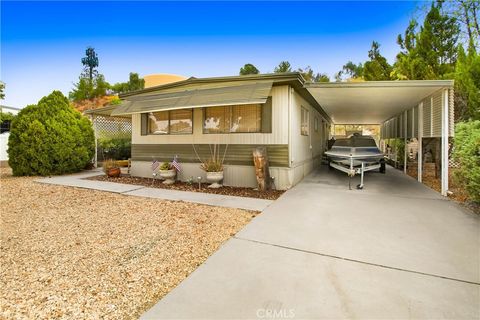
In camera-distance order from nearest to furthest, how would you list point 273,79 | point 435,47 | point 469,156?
point 469,156, point 273,79, point 435,47

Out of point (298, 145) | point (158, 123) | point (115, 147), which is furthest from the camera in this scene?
point (115, 147)

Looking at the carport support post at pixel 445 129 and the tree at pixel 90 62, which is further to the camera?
the tree at pixel 90 62

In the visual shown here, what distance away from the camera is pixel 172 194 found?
6.68 m

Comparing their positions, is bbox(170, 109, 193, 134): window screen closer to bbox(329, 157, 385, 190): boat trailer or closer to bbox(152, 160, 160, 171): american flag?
bbox(152, 160, 160, 171): american flag

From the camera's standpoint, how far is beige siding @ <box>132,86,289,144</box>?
278 inches

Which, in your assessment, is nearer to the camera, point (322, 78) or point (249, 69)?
point (249, 69)

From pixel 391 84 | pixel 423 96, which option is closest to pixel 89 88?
pixel 391 84

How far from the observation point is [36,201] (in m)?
5.98

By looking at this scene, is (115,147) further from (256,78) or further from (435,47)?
(435,47)

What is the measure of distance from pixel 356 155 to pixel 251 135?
367 centimetres

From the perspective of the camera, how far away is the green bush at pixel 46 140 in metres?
9.51

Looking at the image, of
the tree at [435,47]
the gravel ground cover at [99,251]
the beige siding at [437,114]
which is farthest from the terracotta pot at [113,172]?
the tree at [435,47]

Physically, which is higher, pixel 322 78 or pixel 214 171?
pixel 322 78

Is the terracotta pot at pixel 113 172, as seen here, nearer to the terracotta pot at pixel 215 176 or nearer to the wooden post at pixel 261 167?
the terracotta pot at pixel 215 176
